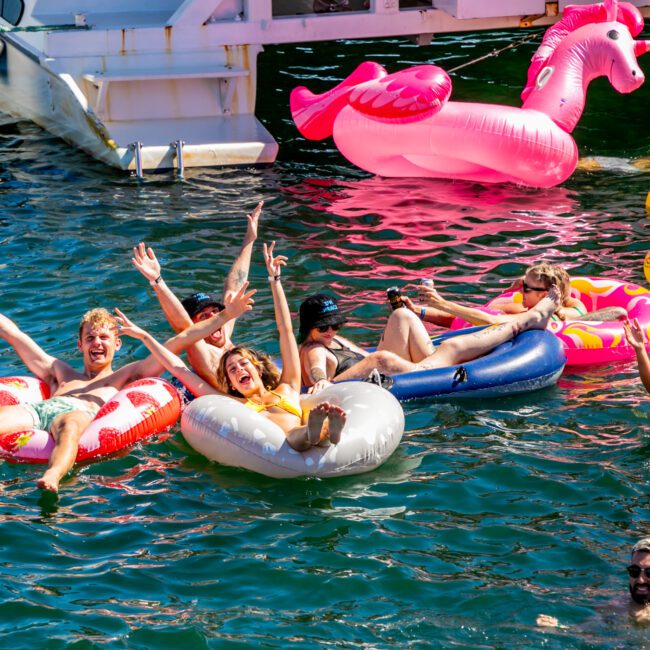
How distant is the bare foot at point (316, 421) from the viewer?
6.26 metres

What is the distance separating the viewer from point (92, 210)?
38.2 feet

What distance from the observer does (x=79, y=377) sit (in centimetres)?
755

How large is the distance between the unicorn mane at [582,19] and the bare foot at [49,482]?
26.8 feet

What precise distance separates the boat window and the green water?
3406 millimetres

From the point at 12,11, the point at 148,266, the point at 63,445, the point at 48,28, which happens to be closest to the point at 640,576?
the point at 63,445

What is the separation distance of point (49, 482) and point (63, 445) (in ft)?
1.39

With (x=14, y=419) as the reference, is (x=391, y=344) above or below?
above

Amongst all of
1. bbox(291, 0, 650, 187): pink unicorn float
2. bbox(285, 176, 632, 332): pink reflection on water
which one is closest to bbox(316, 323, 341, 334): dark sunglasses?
bbox(285, 176, 632, 332): pink reflection on water

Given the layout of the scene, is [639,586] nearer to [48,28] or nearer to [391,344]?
[391,344]

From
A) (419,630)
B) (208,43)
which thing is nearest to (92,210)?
(208,43)

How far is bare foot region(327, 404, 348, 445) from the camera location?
20.3ft

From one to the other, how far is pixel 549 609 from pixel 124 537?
7.07ft

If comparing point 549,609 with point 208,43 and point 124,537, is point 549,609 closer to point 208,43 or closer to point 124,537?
point 124,537

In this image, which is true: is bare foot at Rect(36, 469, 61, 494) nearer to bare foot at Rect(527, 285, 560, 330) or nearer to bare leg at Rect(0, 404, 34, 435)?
bare leg at Rect(0, 404, 34, 435)
